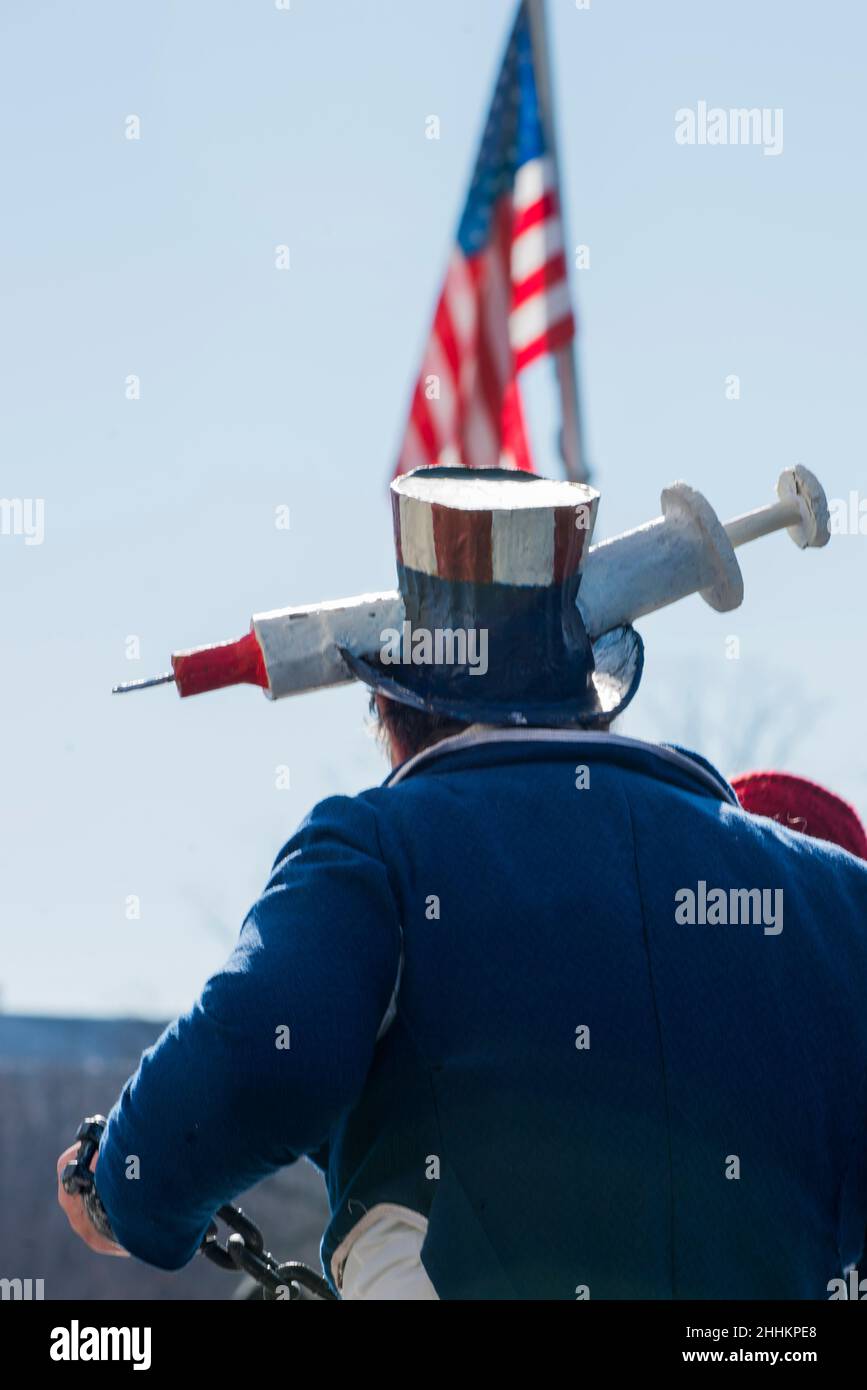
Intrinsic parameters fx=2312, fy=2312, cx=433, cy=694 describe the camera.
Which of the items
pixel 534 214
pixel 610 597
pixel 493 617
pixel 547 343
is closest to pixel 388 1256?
pixel 493 617

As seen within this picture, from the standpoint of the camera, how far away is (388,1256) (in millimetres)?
2723

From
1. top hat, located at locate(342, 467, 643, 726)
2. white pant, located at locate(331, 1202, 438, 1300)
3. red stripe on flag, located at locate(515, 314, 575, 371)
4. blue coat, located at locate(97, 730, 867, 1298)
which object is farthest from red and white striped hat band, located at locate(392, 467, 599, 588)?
red stripe on flag, located at locate(515, 314, 575, 371)

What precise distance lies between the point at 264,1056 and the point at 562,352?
6.20m

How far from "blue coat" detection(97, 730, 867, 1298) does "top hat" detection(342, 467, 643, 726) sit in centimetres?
23

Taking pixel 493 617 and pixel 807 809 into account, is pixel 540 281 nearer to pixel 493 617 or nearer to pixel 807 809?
pixel 807 809

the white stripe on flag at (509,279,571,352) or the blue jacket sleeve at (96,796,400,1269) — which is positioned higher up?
the white stripe on flag at (509,279,571,352)

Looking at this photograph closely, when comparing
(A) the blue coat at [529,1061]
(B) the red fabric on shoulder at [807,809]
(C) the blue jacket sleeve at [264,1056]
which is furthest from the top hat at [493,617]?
(B) the red fabric on shoulder at [807,809]

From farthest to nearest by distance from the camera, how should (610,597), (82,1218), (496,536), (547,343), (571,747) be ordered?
(547,343) → (610,597) → (496,536) → (571,747) → (82,1218)

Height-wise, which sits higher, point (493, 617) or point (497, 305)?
point (497, 305)

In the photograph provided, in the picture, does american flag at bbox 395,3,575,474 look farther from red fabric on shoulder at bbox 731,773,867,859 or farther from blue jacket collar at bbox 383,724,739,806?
blue jacket collar at bbox 383,724,739,806

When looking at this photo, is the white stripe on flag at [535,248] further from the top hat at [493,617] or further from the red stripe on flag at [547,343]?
the top hat at [493,617]

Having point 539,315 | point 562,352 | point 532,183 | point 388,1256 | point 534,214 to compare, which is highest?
point 532,183

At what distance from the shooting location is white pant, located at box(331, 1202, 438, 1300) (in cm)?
270
